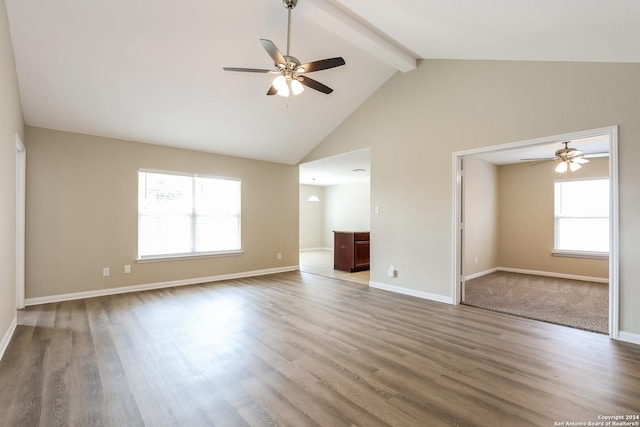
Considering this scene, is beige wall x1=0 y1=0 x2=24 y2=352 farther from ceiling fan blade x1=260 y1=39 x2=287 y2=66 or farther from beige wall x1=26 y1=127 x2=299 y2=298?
ceiling fan blade x1=260 y1=39 x2=287 y2=66

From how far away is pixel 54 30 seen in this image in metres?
3.07

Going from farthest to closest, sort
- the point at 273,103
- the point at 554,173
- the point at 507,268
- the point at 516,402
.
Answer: the point at 507,268 → the point at 554,173 → the point at 273,103 → the point at 516,402

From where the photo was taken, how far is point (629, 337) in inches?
117

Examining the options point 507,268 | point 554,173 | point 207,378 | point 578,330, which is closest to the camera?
point 207,378

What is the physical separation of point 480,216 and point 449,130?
304 centimetres

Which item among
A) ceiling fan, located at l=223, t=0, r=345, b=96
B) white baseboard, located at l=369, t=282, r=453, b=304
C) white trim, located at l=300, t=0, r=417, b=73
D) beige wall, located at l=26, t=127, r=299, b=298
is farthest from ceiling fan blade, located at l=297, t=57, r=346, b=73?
beige wall, located at l=26, t=127, r=299, b=298

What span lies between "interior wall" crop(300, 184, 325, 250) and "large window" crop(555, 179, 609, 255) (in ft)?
24.2

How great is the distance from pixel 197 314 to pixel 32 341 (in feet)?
5.11

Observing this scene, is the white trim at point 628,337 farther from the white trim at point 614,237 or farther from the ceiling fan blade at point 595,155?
the ceiling fan blade at point 595,155

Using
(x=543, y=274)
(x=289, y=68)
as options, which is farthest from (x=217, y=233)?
(x=543, y=274)

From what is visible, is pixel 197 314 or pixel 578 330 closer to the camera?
pixel 578 330

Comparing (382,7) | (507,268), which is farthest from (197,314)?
(507,268)

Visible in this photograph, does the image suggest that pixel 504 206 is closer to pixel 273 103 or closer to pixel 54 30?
pixel 273 103

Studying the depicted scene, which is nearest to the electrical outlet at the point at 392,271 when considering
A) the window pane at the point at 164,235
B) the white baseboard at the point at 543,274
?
the white baseboard at the point at 543,274
